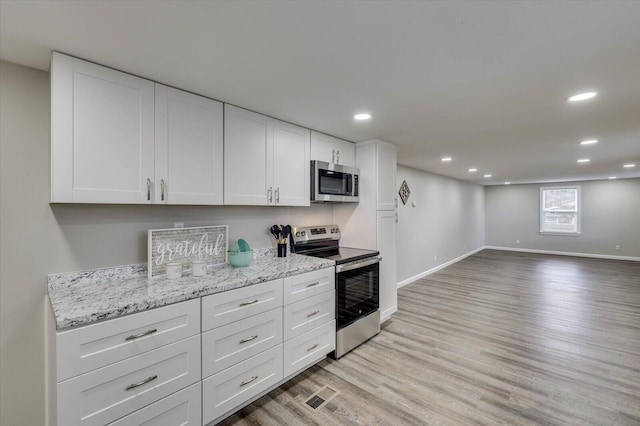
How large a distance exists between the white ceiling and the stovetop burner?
3.99 feet

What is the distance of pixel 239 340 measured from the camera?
1.91 meters

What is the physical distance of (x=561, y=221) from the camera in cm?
851

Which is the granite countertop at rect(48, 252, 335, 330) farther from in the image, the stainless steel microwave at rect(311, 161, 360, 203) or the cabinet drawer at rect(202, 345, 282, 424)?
the stainless steel microwave at rect(311, 161, 360, 203)

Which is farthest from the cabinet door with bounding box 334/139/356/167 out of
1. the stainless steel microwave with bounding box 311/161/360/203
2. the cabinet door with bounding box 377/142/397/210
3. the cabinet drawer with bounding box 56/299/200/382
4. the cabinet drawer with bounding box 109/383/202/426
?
the cabinet drawer with bounding box 109/383/202/426

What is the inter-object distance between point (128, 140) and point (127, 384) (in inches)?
55.5

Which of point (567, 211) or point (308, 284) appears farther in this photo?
point (567, 211)

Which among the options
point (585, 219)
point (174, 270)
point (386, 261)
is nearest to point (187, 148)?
point (174, 270)

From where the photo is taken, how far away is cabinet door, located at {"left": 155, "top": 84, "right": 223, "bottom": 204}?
1.90m

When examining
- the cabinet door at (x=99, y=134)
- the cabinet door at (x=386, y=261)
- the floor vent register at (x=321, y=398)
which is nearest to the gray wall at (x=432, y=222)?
the cabinet door at (x=386, y=261)

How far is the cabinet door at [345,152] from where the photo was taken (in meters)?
3.24

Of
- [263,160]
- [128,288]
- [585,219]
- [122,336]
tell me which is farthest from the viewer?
[585,219]

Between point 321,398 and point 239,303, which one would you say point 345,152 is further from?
point 321,398

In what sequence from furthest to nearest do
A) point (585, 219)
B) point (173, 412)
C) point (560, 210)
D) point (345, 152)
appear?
1. point (560, 210)
2. point (585, 219)
3. point (345, 152)
4. point (173, 412)

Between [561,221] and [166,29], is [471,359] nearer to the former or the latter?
[166,29]
